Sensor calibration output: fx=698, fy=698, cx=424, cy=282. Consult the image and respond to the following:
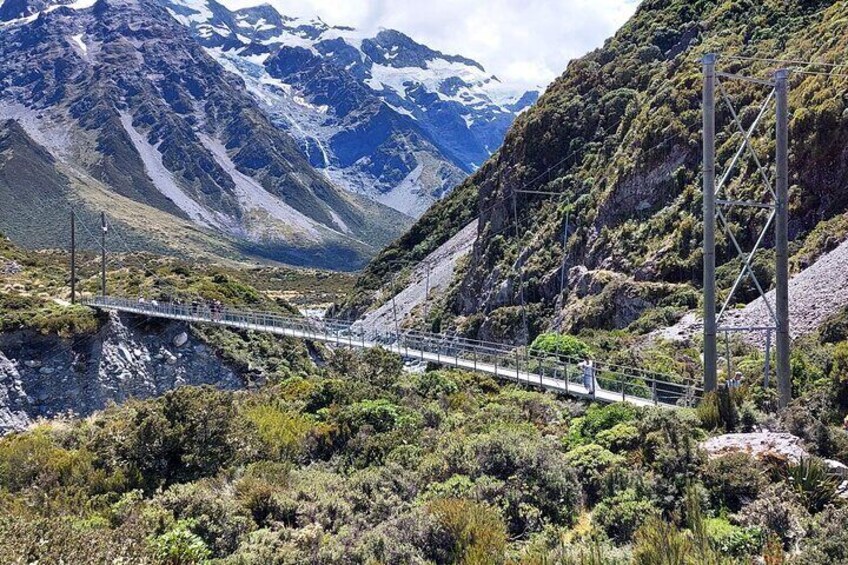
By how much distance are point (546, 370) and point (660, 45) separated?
131ft

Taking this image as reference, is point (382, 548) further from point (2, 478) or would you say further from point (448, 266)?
point (448, 266)

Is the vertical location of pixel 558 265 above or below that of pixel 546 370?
above

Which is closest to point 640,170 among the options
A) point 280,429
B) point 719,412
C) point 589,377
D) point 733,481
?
point 589,377

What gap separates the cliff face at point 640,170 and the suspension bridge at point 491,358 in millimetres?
10016

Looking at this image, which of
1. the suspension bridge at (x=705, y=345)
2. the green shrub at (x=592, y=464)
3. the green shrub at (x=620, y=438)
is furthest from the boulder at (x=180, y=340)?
the green shrub at (x=592, y=464)

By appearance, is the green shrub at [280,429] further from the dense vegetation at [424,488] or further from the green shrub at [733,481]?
the green shrub at [733,481]

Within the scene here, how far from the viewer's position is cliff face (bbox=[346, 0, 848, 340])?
27766 mm

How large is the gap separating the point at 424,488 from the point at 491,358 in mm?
9930

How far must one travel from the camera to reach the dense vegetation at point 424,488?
7164 mm

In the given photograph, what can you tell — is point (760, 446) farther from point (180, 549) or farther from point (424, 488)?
point (180, 549)

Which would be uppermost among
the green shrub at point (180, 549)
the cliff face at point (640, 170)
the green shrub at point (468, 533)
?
the cliff face at point (640, 170)

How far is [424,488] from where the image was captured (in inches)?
378

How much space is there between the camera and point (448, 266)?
61.2 m

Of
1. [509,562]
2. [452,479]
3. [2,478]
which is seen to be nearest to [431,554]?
[509,562]
